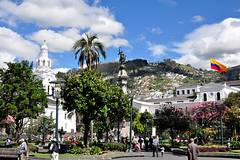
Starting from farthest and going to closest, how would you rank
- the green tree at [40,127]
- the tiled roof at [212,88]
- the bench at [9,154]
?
the tiled roof at [212,88]
the green tree at [40,127]
the bench at [9,154]

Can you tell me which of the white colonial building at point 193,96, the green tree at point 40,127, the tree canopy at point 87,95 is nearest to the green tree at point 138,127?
the white colonial building at point 193,96

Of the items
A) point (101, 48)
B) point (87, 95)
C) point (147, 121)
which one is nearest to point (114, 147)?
point (87, 95)

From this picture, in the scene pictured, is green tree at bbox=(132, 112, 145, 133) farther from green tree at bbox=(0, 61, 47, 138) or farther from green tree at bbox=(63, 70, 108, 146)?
green tree at bbox=(63, 70, 108, 146)

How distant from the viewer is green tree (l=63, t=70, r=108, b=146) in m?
31.2

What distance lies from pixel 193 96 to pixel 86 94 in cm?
8412

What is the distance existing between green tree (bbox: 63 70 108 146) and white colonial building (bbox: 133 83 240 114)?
61.9 m

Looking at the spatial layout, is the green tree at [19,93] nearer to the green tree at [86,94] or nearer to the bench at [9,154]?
the green tree at [86,94]

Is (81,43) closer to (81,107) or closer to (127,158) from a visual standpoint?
(81,107)

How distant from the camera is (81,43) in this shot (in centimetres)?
4009

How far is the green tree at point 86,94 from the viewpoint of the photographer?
3117 centimetres

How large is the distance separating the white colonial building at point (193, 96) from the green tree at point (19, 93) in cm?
6161

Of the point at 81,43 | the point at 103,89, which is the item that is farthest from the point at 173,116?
the point at 103,89

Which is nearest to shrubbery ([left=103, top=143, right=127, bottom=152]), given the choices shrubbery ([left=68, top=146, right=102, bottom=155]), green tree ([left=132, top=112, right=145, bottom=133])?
shrubbery ([left=68, top=146, right=102, bottom=155])

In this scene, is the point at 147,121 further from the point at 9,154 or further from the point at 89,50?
the point at 9,154
